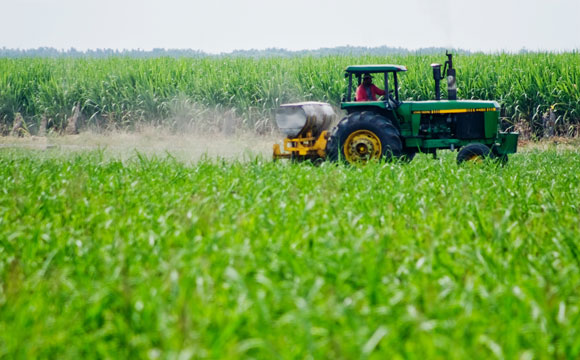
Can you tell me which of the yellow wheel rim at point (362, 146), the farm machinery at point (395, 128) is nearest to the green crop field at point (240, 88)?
the farm machinery at point (395, 128)

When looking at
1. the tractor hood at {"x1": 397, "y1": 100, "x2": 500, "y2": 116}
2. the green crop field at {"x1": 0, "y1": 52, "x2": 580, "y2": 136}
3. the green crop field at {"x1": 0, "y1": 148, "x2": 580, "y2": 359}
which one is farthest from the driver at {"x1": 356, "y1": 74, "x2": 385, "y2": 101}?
the green crop field at {"x1": 0, "y1": 52, "x2": 580, "y2": 136}

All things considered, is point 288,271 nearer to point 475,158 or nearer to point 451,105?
point 475,158

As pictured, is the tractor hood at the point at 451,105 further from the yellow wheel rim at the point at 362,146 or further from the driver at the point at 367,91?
the yellow wheel rim at the point at 362,146

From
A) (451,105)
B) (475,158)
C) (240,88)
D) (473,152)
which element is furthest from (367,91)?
(240,88)

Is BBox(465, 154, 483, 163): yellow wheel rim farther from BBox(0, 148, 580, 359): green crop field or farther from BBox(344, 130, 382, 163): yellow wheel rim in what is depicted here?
BBox(0, 148, 580, 359): green crop field

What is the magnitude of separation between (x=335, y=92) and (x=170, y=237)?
1578 cm

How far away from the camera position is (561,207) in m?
7.11

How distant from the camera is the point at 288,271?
4680mm

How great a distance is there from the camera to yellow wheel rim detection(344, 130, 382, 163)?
11.4 meters

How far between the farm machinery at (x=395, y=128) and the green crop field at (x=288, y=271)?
9.94 feet

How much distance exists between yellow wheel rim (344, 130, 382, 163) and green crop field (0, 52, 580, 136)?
30.0 ft

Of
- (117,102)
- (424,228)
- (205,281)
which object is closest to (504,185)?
(424,228)

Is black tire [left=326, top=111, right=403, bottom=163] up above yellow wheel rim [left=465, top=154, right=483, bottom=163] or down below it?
above

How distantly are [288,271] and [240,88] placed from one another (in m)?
17.5
